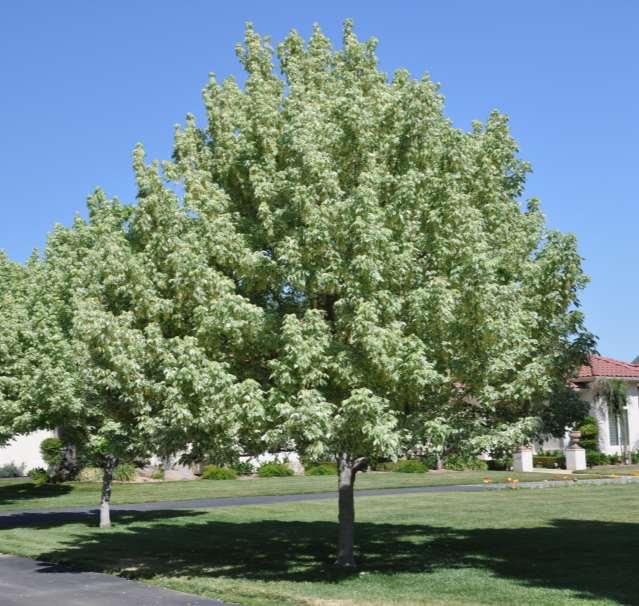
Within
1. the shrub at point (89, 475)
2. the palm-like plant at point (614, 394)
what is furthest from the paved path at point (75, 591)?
the palm-like plant at point (614, 394)

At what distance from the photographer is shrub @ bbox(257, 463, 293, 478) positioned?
51469 mm

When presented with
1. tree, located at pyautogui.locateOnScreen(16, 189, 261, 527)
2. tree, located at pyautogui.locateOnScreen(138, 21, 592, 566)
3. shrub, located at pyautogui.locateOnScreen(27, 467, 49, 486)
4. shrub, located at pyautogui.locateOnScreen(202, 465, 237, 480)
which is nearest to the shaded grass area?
shrub, located at pyautogui.locateOnScreen(27, 467, 49, 486)

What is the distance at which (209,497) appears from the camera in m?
38.8

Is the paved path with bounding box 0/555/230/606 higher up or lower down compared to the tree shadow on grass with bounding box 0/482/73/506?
lower down

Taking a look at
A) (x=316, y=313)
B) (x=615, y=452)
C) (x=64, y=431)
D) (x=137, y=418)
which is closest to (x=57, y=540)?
(x=64, y=431)

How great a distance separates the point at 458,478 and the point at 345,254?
34469mm

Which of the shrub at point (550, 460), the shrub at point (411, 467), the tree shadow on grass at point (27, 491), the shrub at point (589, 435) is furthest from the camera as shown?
the shrub at point (589, 435)

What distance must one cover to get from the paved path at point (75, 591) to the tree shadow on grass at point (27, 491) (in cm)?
1995

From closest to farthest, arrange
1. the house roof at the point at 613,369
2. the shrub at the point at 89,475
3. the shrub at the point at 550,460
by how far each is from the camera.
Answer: the shrub at the point at 89,475 < the shrub at the point at 550,460 < the house roof at the point at 613,369

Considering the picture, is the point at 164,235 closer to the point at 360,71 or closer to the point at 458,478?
the point at 360,71

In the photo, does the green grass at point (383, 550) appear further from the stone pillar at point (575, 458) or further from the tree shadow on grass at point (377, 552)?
the stone pillar at point (575, 458)

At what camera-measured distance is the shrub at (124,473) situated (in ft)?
157

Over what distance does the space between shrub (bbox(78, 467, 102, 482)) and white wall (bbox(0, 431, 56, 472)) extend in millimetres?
8385

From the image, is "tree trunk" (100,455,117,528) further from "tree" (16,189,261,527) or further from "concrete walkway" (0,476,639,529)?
"tree" (16,189,261,527)
